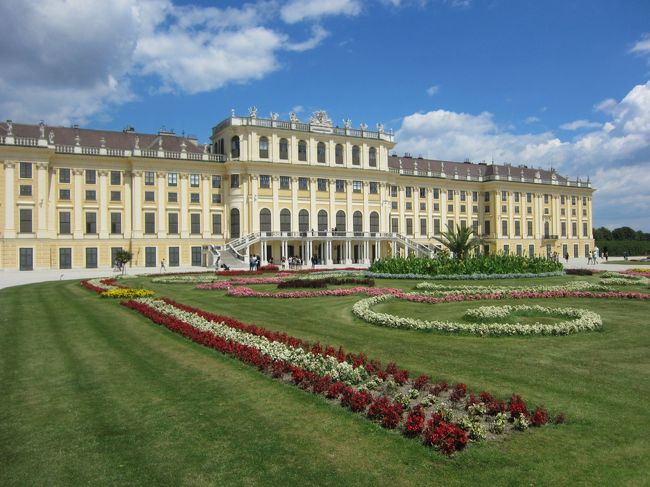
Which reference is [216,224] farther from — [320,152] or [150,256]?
[320,152]

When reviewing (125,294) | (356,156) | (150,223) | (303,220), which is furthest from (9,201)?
(356,156)

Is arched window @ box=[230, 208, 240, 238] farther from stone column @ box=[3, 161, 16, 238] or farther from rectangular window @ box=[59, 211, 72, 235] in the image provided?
stone column @ box=[3, 161, 16, 238]

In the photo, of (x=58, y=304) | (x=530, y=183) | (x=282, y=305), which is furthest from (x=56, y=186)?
(x=530, y=183)

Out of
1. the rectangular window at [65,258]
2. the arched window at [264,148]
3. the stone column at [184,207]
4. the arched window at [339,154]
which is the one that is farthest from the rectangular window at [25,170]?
the arched window at [339,154]

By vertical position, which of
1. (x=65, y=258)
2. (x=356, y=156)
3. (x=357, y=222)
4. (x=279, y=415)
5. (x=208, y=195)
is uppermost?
(x=356, y=156)

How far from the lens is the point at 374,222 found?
7262cm

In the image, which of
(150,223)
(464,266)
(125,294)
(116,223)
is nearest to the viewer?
(125,294)

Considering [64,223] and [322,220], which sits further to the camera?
[322,220]

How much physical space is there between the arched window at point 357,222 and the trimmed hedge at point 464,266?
34.6 m

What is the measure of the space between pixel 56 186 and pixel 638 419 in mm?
61306

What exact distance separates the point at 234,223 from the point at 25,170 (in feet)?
76.2

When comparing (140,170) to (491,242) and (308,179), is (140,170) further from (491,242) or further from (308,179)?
(491,242)

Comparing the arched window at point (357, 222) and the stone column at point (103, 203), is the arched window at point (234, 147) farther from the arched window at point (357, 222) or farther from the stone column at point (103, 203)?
the arched window at point (357, 222)

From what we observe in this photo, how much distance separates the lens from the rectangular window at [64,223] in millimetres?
57812
